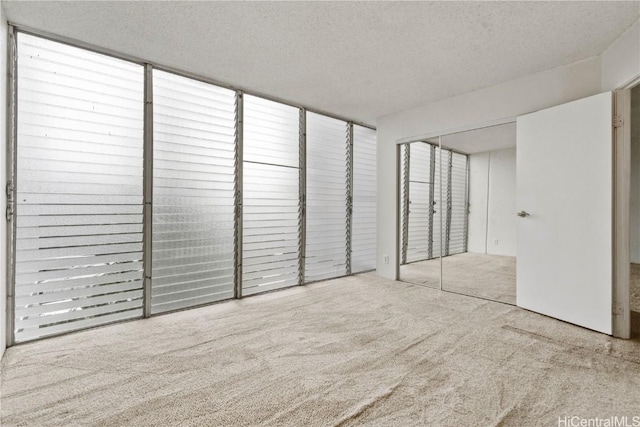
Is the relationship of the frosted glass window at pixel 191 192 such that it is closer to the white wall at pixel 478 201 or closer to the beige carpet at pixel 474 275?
the beige carpet at pixel 474 275

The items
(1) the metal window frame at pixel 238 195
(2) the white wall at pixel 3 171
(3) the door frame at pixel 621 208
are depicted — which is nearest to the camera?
(2) the white wall at pixel 3 171

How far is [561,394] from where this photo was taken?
168 cm

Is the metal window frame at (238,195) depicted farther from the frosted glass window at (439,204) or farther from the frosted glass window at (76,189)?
the frosted glass window at (439,204)

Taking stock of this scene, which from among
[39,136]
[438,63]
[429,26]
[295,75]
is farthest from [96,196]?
[438,63]

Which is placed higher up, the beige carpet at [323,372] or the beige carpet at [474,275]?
the beige carpet at [474,275]

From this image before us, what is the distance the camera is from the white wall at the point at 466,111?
2.88 metres

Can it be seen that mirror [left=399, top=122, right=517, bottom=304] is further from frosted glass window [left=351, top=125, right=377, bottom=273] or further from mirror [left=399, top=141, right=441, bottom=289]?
frosted glass window [left=351, top=125, right=377, bottom=273]

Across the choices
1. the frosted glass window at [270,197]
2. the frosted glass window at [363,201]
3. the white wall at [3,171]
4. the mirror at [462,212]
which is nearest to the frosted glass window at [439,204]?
the mirror at [462,212]

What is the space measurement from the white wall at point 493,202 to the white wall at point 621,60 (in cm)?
100

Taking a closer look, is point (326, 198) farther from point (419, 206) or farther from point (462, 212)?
point (462, 212)

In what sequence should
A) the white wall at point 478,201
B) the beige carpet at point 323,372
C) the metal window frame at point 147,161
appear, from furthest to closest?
the white wall at point 478,201
the metal window frame at point 147,161
the beige carpet at point 323,372

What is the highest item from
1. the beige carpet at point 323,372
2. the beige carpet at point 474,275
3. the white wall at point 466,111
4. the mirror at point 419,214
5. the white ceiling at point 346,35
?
the white ceiling at point 346,35

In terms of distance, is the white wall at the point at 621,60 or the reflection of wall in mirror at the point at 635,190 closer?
the white wall at the point at 621,60

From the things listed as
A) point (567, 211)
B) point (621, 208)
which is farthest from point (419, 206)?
point (621, 208)
